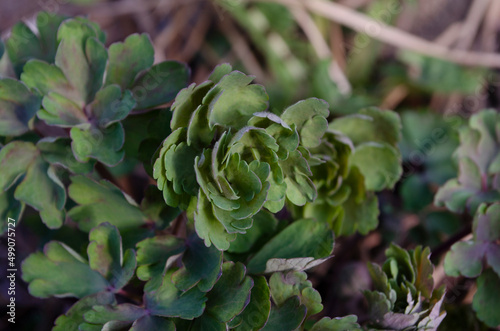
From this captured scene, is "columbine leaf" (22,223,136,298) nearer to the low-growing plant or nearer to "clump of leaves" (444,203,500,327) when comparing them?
the low-growing plant

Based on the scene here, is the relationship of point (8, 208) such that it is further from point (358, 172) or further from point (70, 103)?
point (358, 172)

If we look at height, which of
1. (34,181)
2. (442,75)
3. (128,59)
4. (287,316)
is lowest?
(442,75)

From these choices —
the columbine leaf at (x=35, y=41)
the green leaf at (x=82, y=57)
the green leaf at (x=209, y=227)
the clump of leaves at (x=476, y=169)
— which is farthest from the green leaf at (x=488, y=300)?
the columbine leaf at (x=35, y=41)

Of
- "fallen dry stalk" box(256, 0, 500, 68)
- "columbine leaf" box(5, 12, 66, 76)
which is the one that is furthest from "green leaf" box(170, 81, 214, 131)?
"fallen dry stalk" box(256, 0, 500, 68)

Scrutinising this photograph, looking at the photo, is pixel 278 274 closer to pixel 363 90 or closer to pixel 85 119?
pixel 85 119

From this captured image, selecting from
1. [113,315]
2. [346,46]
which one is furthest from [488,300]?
[346,46]

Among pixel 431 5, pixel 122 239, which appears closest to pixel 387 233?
pixel 122 239

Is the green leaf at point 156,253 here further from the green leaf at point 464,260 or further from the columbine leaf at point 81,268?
the green leaf at point 464,260
